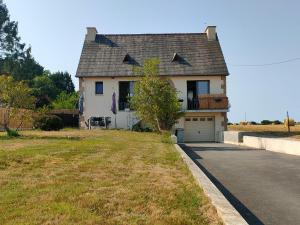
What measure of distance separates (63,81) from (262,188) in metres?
72.7

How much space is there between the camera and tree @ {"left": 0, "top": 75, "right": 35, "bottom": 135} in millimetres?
23375

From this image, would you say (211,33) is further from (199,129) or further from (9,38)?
(9,38)

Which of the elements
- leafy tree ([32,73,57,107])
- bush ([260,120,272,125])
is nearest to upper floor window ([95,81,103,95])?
leafy tree ([32,73,57,107])

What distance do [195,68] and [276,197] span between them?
29158 mm

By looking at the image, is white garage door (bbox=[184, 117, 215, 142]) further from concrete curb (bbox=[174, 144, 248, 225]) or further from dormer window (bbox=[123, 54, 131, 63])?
concrete curb (bbox=[174, 144, 248, 225])

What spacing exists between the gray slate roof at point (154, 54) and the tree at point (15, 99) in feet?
41.3

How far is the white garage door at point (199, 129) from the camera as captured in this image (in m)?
36.2

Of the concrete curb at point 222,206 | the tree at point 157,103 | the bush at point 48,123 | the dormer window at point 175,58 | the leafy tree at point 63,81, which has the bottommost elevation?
the concrete curb at point 222,206

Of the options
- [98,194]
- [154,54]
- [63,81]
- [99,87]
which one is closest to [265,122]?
[63,81]

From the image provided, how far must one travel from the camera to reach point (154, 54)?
38.8 meters

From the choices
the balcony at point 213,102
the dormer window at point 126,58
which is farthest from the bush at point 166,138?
the dormer window at point 126,58

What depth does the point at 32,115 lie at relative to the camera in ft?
82.2

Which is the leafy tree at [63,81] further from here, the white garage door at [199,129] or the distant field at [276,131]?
the white garage door at [199,129]

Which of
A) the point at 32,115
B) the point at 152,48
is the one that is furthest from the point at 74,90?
the point at 32,115
